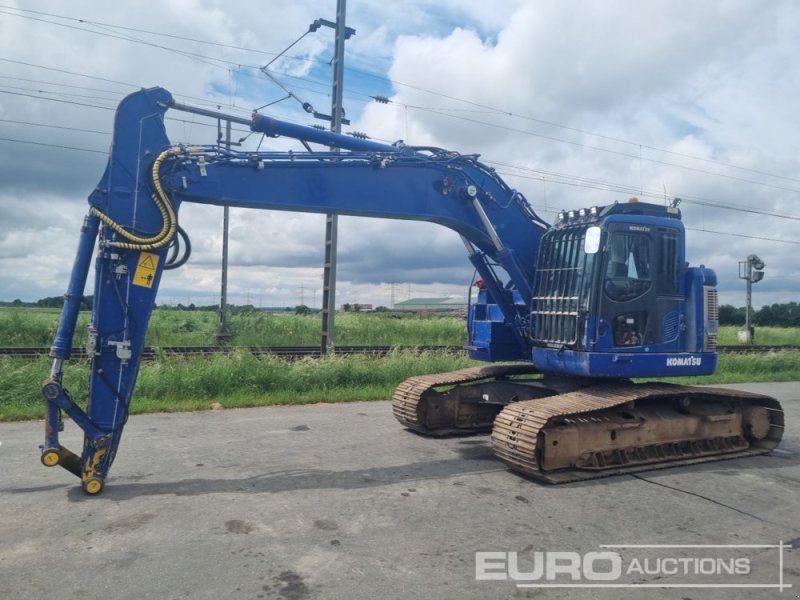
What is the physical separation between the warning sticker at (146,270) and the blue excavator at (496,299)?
0.01 meters

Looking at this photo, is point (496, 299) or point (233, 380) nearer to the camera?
point (496, 299)

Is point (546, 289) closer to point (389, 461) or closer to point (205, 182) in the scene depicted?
point (389, 461)

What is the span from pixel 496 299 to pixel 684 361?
2.59 meters

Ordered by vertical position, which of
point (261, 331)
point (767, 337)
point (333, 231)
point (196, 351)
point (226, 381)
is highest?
point (333, 231)

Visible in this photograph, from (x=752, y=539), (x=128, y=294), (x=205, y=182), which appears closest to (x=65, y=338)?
(x=128, y=294)

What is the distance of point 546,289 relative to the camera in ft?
28.9

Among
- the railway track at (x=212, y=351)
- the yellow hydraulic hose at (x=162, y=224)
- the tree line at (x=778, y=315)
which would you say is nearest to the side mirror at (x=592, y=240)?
the yellow hydraulic hose at (x=162, y=224)

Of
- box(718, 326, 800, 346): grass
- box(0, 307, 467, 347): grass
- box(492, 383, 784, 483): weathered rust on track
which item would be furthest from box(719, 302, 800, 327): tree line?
box(492, 383, 784, 483): weathered rust on track

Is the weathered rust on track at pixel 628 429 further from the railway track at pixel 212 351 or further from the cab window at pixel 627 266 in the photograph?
the railway track at pixel 212 351

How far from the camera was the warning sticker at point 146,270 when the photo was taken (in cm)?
668

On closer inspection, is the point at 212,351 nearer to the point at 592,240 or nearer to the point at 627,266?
the point at 592,240

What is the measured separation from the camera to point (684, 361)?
861 centimetres

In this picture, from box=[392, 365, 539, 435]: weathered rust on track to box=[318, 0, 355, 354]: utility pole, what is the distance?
623 cm

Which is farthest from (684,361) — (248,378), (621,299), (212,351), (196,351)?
(196,351)
